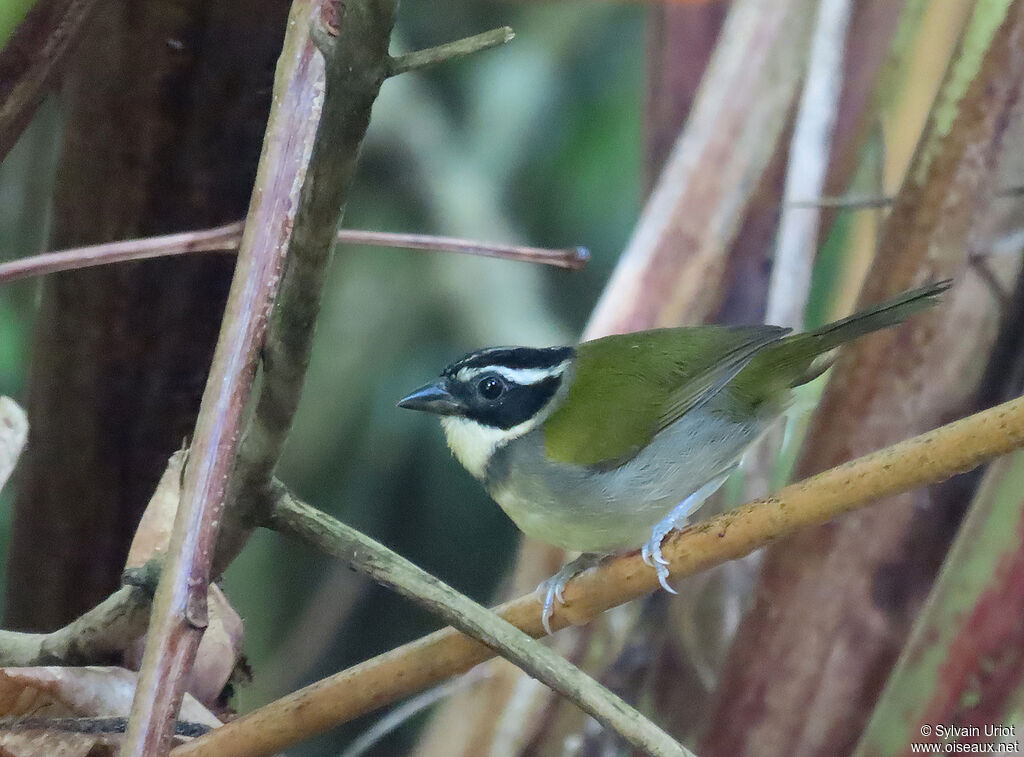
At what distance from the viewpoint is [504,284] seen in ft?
9.45

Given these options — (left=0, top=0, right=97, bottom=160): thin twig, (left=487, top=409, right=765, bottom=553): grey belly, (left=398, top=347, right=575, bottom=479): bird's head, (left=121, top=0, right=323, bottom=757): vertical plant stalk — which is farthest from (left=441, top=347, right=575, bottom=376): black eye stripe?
(left=121, top=0, right=323, bottom=757): vertical plant stalk

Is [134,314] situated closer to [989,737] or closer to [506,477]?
[506,477]

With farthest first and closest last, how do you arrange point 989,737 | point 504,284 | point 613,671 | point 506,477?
point 504,284 < point 613,671 < point 506,477 < point 989,737

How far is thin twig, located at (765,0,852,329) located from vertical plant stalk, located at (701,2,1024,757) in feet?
0.86

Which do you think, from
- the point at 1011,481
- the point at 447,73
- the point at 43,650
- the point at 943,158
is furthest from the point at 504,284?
the point at 43,650

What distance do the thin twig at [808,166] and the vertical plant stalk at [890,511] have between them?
0.26 meters

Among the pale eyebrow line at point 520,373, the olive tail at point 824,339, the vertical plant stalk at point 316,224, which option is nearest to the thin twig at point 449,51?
the vertical plant stalk at point 316,224

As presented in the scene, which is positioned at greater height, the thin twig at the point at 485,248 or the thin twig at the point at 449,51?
the thin twig at the point at 485,248

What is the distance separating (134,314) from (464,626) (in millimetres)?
636

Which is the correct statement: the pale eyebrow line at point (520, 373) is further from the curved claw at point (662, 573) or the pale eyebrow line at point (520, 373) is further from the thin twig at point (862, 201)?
the curved claw at point (662, 573)

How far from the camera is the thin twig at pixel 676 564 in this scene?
0.68 meters

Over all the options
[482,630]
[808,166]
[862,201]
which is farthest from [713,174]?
[482,630]

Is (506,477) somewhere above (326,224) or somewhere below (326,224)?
above
